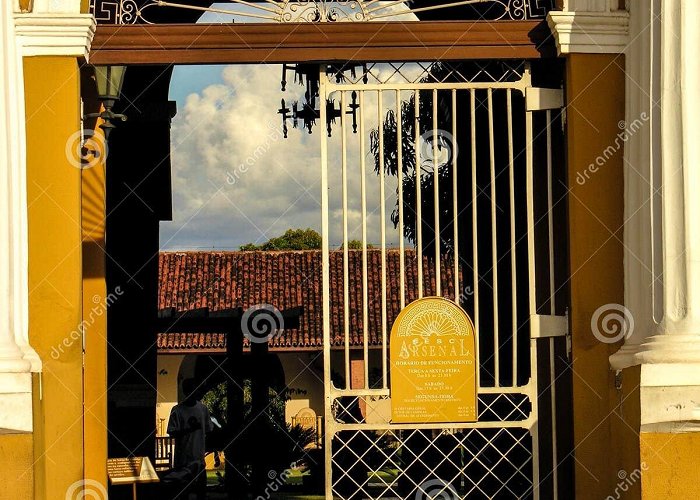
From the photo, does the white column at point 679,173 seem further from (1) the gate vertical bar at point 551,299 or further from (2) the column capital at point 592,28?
(1) the gate vertical bar at point 551,299

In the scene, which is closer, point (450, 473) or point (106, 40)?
point (106, 40)

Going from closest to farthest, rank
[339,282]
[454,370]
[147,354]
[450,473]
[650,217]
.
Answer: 1. [650,217]
2. [454,370]
3. [450,473]
4. [147,354]
5. [339,282]

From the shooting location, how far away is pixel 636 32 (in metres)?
6.15

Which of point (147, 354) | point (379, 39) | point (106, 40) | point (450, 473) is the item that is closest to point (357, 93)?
point (379, 39)

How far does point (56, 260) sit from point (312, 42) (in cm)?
177

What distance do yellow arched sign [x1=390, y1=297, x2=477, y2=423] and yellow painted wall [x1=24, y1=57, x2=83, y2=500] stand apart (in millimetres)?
1641

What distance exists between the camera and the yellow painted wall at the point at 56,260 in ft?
19.9

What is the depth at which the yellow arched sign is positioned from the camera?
6.26m

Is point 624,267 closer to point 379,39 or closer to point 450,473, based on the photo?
point 379,39

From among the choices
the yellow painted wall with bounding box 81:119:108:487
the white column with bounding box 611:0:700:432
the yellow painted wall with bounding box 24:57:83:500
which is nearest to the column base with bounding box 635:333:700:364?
the white column with bounding box 611:0:700:432

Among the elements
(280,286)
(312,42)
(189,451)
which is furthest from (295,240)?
(312,42)

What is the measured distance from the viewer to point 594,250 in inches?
245

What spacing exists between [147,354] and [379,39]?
654 centimetres

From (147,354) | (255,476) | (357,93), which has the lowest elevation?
(255,476)
